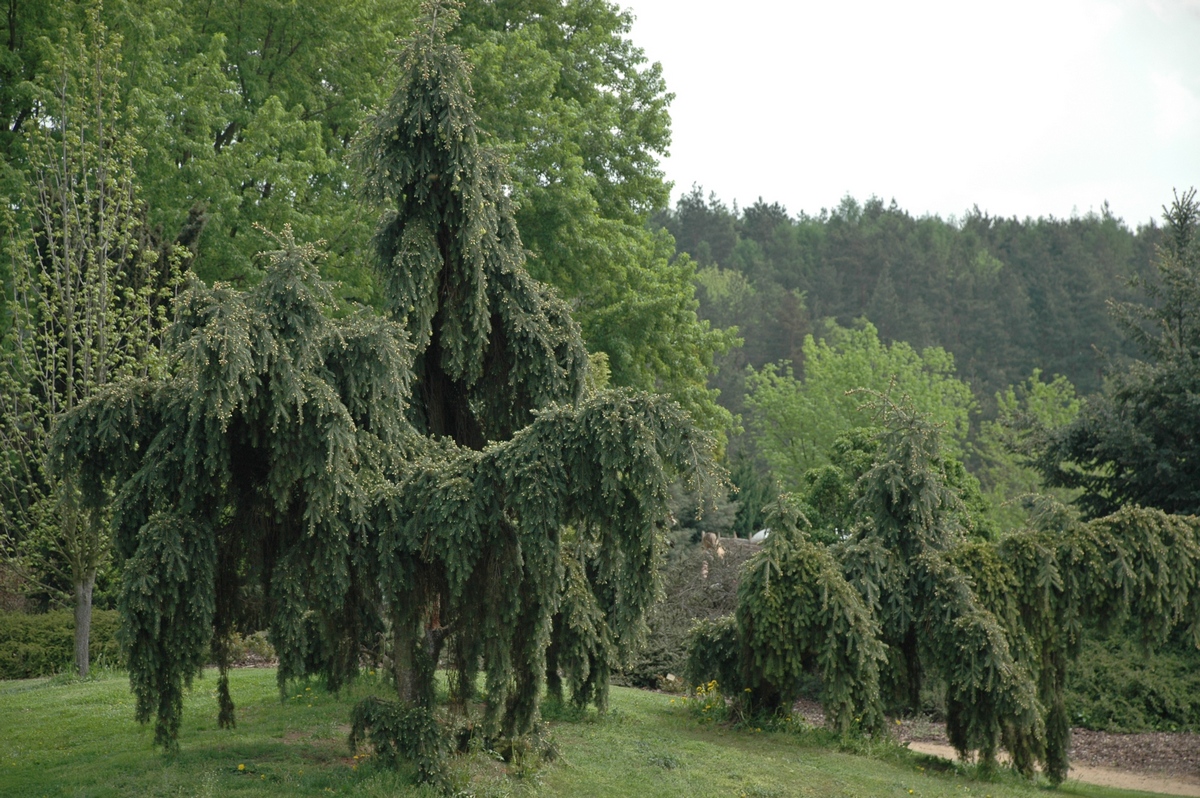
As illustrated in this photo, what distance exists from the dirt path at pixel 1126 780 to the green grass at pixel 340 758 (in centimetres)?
132

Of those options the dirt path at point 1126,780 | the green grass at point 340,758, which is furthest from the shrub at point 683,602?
the green grass at point 340,758

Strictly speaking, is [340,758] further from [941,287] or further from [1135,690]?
[941,287]

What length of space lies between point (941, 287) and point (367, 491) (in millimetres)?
61498

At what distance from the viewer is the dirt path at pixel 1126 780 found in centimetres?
1440

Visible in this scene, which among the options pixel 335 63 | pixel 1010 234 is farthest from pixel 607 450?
pixel 1010 234

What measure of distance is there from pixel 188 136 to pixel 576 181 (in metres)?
6.75

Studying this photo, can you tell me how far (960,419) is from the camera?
40.7 metres

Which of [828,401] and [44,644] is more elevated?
[828,401]

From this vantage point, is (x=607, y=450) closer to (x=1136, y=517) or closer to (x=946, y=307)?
(x=1136, y=517)

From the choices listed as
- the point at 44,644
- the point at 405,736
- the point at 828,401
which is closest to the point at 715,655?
the point at 405,736

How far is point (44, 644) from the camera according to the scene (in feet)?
52.9

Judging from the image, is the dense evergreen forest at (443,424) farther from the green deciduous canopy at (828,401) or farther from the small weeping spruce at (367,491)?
the green deciduous canopy at (828,401)

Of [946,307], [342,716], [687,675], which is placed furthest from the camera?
[946,307]

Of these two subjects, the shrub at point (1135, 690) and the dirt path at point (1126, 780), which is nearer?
the dirt path at point (1126, 780)
